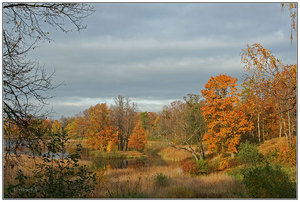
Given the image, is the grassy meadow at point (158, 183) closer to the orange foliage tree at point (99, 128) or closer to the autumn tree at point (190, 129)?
the autumn tree at point (190, 129)

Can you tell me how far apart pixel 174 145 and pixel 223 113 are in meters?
4.77

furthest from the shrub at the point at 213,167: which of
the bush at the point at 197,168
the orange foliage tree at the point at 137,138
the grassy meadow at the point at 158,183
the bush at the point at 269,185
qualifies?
the orange foliage tree at the point at 137,138

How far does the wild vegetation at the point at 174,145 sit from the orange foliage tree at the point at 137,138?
0.14m

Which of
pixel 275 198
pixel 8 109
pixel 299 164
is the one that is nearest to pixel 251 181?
pixel 275 198

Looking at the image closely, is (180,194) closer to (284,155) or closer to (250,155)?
(250,155)

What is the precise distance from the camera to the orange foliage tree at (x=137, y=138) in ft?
102

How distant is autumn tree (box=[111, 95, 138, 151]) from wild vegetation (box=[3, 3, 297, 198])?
12cm

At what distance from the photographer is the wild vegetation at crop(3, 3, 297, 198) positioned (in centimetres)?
604

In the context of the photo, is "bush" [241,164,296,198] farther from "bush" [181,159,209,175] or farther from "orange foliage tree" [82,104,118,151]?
"orange foliage tree" [82,104,118,151]

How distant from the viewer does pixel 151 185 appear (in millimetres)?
8773

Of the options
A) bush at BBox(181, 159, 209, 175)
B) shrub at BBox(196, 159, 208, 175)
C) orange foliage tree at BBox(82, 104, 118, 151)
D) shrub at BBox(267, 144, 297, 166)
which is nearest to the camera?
shrub at BBox(267, 144, 297, 166)

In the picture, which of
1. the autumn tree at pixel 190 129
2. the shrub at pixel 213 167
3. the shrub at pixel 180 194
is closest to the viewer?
the shrub at pixel 180 194

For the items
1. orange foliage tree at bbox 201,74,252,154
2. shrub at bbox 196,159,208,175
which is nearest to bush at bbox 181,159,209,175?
shrub at bbox 196,159,208,175

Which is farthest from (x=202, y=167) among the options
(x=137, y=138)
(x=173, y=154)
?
(x=137, y=138)
